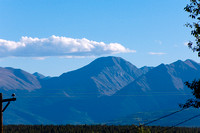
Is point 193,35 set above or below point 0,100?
above

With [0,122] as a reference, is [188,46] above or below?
above

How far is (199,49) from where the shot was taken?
35062 millimetres

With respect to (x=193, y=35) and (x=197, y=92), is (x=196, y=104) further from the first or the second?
(x=193, y=35)

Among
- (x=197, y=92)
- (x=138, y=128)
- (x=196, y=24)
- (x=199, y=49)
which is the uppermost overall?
(x=196, y=24)

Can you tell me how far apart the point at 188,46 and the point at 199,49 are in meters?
1.05

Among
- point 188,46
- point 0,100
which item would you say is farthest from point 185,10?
point 0,100

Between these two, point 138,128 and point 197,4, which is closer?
point 197,4

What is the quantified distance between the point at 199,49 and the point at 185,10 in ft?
13.1

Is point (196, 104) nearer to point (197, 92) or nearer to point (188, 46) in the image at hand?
point (197, 92)

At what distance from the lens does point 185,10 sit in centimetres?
3572

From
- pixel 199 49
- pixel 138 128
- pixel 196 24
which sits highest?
pixel 196 24

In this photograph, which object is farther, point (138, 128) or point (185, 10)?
point (138, 128)

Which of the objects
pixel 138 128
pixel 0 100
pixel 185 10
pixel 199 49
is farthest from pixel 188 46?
pixel 0 100

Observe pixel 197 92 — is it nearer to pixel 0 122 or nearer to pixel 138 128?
pixel 138 128
